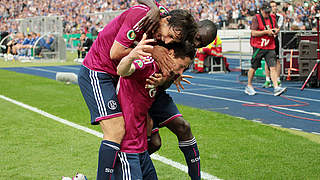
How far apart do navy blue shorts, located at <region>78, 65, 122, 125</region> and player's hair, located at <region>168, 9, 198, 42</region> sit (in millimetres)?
722

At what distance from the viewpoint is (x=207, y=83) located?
51.5 ft

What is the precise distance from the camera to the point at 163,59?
3.55 m

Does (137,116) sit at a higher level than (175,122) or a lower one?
higher

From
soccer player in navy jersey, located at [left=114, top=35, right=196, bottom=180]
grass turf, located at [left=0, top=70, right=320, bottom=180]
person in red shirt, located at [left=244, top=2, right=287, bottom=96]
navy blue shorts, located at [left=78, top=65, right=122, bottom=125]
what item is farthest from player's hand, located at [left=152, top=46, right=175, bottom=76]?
person in red shirt, located at [left=244, top=2, right=287, bottom=96]

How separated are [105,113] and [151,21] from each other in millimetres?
796

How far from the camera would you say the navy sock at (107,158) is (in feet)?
11.9

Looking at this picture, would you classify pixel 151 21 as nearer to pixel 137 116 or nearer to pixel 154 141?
pixel 137 116

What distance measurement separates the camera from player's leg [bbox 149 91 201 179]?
4242 millimetres

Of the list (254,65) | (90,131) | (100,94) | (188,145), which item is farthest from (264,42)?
(100,94)

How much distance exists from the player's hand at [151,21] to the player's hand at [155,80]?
0.36m

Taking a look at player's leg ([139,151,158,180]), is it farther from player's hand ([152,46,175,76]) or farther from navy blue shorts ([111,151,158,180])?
player's hand ([152,46,175,76])

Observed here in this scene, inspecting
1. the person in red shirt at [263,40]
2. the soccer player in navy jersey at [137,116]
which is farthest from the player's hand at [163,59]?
the person in red shirt at [263,40]

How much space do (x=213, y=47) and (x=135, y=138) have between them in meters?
16.5

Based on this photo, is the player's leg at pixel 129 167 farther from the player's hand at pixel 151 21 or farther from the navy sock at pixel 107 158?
the player's hand at pixel 151 21
